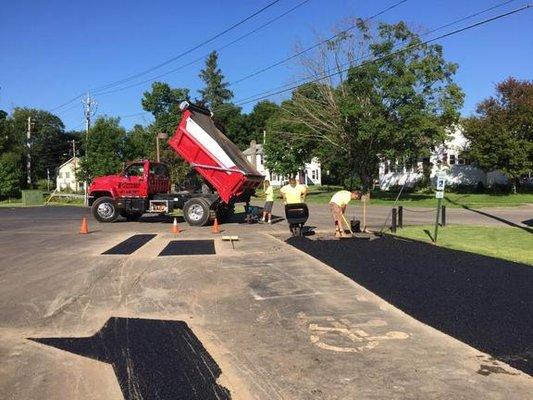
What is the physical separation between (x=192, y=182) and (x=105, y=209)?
141 inches

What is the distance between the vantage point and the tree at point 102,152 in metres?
46.4

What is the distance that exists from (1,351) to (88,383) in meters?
1.54

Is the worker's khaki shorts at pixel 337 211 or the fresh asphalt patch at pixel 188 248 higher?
the worker's khaki shorts at pixel 337 211

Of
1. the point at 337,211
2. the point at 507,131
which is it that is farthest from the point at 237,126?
the point at 337,211

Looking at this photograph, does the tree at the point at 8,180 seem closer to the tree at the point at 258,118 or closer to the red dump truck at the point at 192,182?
the red dump truck at the point at 192,182

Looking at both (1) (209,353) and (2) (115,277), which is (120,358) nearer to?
(1) (209,353)

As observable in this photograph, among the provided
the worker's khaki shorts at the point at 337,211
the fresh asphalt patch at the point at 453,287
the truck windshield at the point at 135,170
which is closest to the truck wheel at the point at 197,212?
the truck windshield at the point at 135,170

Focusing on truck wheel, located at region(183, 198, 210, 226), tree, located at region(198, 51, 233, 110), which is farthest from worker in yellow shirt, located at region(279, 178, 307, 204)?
tree, located at region(198, 51, 233, 110)

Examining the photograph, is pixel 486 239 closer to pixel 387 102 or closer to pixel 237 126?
pixel 387 102

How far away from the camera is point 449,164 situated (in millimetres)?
53469

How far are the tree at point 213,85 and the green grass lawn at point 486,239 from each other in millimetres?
87677

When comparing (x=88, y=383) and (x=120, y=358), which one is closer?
(x=88, y=383)

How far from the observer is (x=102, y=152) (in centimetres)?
4794

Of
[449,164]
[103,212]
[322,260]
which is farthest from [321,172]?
[322,260]
